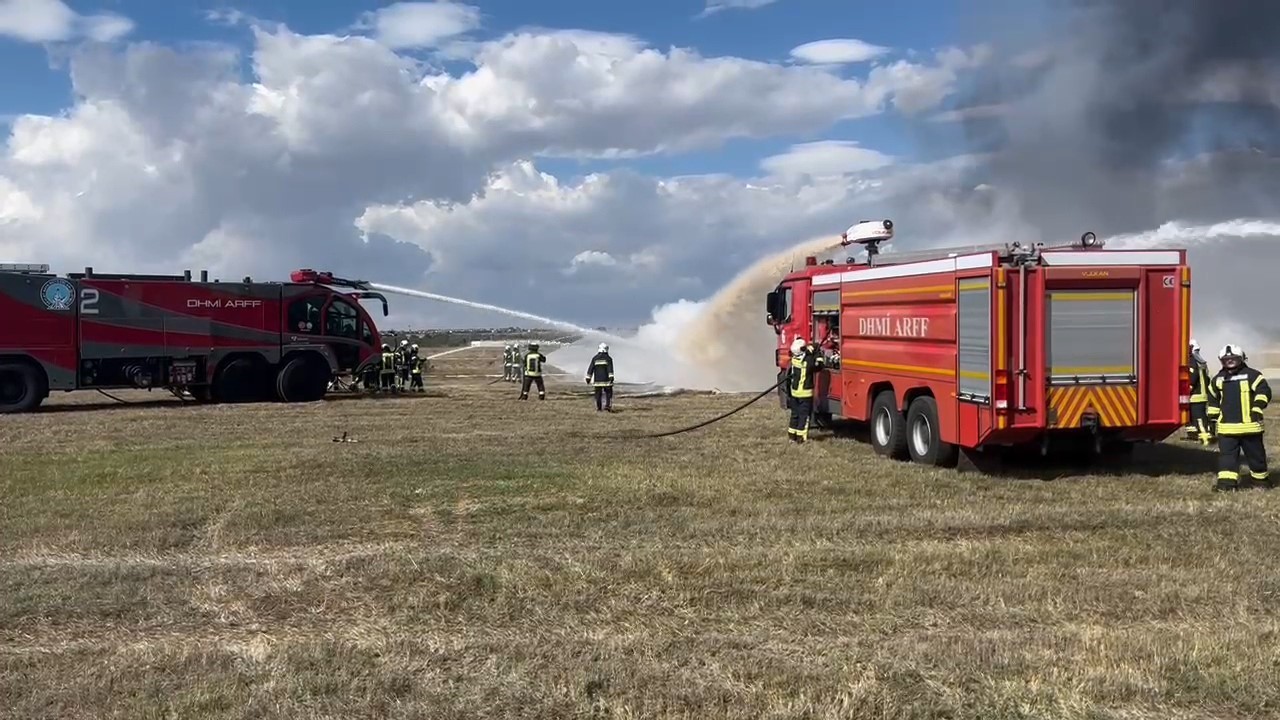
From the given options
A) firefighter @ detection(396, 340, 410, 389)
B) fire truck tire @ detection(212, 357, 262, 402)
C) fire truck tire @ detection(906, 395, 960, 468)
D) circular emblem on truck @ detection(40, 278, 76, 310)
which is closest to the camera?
fire truck tire @ detection(906, 395, 960, 468)

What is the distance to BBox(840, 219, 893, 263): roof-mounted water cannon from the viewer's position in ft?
57.5

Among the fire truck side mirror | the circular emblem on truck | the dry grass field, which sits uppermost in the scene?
the circular emblem on truck

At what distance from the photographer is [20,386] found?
2145 cm

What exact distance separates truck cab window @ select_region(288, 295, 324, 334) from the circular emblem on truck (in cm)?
444

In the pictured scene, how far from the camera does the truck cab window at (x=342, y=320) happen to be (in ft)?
81.8

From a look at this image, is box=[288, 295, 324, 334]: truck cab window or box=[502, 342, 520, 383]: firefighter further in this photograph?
box=[502, 342, 520, 383]: firefighter

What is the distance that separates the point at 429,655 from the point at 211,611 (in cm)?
174

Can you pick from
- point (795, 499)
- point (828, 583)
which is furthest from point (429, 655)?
point (795, 499)

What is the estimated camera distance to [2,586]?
7.00m

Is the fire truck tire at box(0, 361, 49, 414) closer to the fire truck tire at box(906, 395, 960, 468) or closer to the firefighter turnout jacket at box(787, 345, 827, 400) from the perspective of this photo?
the firefighter turnout jacket at box(787, 345, 827, 400)

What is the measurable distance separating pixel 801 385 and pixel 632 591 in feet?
29.6

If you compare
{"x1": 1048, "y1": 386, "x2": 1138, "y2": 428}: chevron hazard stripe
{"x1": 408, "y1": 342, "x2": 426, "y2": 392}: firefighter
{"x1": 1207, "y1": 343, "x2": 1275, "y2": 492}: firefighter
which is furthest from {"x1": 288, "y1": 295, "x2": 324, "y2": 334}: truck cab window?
{"x1": 1207, "y1": 343, "x2": 1275, "y2": 492}: firefighter

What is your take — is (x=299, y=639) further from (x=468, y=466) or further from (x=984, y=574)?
(x=468, y=466)

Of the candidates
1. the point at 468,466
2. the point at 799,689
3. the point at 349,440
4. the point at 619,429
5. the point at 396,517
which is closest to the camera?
the point at 799,689
